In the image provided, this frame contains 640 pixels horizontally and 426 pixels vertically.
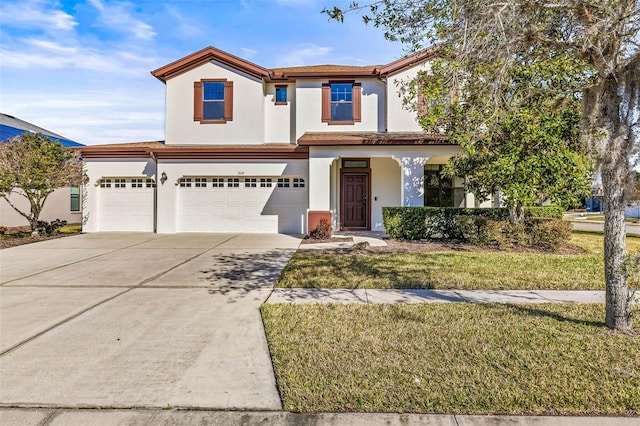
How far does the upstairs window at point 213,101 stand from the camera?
48.3 ft

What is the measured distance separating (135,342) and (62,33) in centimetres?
1249

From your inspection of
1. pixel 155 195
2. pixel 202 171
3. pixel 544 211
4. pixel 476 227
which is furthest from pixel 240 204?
pixel 544 211

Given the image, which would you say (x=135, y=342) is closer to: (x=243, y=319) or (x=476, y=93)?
(x=243, y=319)

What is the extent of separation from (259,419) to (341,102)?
13.6 metres

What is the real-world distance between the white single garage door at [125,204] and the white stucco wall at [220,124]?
235 cm

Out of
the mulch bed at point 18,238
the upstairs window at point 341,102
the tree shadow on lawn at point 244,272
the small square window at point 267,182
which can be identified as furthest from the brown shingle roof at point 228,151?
the tree shadow on lawn at point 244,272

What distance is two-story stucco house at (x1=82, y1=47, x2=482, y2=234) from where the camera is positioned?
1425cm

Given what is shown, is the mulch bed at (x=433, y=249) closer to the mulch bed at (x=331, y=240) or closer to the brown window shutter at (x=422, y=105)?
the mulch bed at (x=331, y=240)

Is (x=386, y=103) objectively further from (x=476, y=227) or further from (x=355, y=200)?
(x=476, y=227)

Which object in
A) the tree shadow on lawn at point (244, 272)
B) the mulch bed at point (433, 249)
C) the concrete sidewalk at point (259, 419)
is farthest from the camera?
the mulch bed at point (433, 249)

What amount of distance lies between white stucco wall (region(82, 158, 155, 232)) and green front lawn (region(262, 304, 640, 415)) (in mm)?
12239

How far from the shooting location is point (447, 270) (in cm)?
750

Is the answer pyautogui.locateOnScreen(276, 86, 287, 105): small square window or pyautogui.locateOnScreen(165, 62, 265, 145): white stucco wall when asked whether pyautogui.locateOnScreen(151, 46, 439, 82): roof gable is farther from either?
pyautogui.locateOnScreen(276, 86, 287, 105): small square window

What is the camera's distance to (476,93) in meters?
4.96
